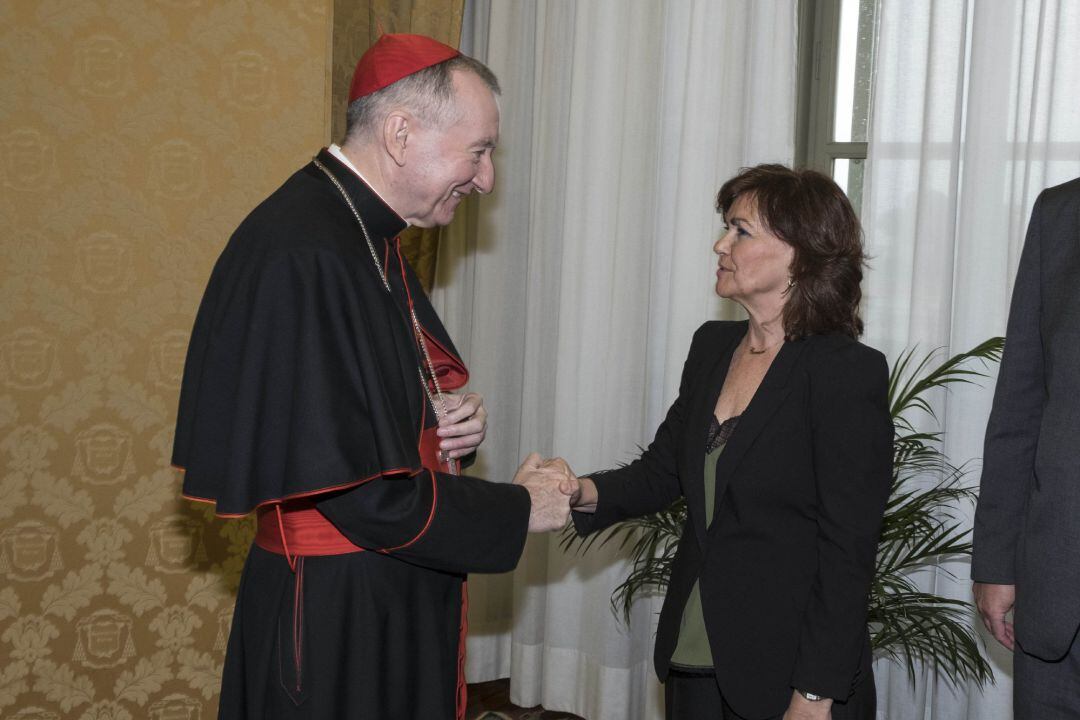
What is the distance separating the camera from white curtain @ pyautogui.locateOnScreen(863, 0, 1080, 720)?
117 inches

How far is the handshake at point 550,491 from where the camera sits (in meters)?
2.11

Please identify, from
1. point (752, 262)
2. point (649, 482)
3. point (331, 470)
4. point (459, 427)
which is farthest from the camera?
point (649, 482)

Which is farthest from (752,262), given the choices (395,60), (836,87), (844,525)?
(836,87)

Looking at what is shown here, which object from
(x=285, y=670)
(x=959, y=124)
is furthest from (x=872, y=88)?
(x=285, y=670)

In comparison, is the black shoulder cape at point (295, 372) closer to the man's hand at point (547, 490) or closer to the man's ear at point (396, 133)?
the man's ear at point (396, 133)

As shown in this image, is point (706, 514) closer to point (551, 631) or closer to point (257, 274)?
point (257, 274)

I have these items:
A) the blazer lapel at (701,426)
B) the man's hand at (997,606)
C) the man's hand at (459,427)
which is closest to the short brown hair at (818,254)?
the blazer lapel at (701,426)

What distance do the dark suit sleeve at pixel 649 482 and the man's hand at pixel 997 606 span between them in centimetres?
73

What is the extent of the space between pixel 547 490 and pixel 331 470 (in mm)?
660

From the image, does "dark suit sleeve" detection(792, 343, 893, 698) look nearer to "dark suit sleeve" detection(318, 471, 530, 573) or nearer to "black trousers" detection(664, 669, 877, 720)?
"black trousers" detection(664, 669, 877, 720)

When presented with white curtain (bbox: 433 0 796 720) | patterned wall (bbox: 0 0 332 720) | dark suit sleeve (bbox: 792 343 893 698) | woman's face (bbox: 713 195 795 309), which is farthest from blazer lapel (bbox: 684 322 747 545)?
patterned wall (bbox: 0 0 332 720)

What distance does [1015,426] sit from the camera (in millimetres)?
1978

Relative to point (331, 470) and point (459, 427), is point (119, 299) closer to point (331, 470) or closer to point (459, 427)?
point (459, 427)

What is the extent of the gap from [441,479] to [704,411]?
630mm
